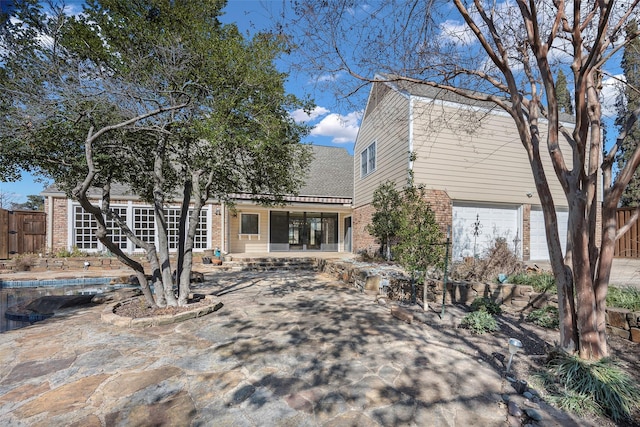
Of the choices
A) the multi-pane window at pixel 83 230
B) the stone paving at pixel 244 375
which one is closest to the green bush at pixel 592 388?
the stone paving at pixel 244 375

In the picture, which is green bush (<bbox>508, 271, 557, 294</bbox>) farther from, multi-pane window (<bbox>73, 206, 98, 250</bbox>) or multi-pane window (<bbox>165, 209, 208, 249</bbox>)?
multi-pane window (<bbox>73, 206, 98, 250</bbox>)

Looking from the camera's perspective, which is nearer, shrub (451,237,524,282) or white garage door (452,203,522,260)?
shrub (451,237,524,282)

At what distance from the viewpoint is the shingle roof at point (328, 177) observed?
15.4 m

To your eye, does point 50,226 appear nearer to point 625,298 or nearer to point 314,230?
point 314,230

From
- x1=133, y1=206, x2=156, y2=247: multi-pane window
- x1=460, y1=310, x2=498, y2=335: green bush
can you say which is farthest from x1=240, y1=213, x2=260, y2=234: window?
x1=460, y1=310, x2=498, y2=335: green bush

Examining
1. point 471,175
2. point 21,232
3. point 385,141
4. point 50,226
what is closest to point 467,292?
point 471,175

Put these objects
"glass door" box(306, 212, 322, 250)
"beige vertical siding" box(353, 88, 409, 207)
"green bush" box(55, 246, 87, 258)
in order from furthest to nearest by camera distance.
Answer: "glass door" box(306, 212, 322, 250)
"green bush" box(55, 246, 87, 258)
"beige vertical siding" box(353, 88, 409, 207)

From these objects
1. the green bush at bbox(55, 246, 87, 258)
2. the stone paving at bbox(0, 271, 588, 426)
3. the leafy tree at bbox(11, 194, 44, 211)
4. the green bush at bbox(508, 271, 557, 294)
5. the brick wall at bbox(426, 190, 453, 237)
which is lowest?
the stone paving at bbox(0, 271, 588, 426)

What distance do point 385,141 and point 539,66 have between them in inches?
321

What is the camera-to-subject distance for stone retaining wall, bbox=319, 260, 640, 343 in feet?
14.2

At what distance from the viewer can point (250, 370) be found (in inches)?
134

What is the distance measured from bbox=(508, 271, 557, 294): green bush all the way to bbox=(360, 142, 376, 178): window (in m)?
7.05

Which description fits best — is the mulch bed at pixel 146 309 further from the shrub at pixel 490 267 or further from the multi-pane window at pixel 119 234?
the multi-pane window at pixel 119 234

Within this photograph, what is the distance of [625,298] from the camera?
15.5ft
